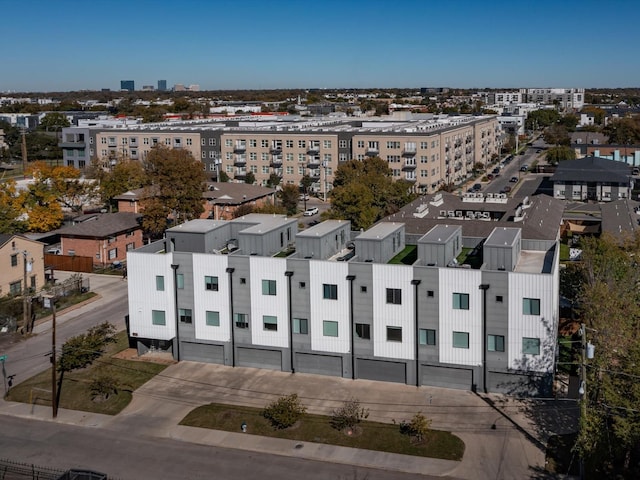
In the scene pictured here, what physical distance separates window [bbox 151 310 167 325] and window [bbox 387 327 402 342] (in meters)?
12.3

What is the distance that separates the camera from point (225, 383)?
34.9m

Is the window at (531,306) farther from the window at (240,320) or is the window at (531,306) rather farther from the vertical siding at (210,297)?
the vertical siding at (210,297)

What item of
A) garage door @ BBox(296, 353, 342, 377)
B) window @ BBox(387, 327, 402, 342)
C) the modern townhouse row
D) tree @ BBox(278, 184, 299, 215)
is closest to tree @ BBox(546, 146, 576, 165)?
the modern townhouse row

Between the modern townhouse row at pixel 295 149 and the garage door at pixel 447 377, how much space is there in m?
59.6

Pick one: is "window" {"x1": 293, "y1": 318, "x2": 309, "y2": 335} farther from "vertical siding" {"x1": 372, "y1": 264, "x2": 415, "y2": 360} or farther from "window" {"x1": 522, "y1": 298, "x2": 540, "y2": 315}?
"window" {"x1": 522, "y1": 298, "x2": 540, "y2": 315}

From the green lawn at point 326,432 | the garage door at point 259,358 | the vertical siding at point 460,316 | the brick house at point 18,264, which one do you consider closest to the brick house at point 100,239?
the brick house at point 18,264

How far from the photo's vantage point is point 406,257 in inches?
1545

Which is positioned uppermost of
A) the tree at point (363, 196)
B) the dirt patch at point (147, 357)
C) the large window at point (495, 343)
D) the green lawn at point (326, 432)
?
the tree at point (363, 196)

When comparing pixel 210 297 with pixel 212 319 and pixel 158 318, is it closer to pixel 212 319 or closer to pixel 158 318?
pixel 212 319

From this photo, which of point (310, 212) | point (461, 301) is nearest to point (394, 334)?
point (461, 301)

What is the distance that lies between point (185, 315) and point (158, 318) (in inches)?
63.9

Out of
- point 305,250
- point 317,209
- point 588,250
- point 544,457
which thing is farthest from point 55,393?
point 317,209

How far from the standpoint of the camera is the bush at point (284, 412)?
29422mm

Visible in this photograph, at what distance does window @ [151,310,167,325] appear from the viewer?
37.8 meters
